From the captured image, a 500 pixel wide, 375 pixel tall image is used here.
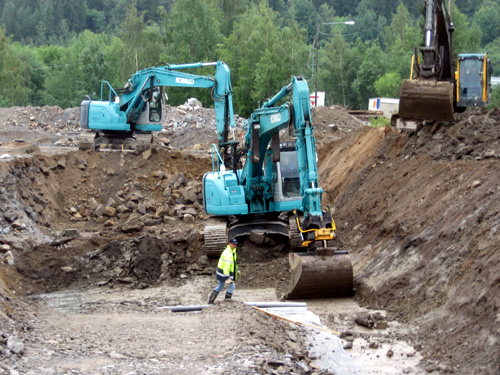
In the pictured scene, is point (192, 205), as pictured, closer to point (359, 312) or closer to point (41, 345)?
point (359, 312)

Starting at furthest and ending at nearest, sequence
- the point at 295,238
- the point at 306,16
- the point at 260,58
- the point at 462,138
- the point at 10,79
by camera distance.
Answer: the point at 306,16 → the point at 10,79 → the point at 260,58 → the point at 462,138 → the point at 295,238

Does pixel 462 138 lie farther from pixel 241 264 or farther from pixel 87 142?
pixel 87 142

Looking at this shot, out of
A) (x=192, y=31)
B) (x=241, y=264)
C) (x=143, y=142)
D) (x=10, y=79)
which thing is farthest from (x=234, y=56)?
(x=241, y=264)

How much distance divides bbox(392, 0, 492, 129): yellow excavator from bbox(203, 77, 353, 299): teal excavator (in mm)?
3515

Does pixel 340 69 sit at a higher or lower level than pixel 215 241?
higher

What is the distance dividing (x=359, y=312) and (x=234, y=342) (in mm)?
3069

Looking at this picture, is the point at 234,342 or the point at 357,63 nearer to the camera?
the point at 234,342

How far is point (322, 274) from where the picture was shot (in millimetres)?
12031

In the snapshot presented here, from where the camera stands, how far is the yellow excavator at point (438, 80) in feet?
55.1

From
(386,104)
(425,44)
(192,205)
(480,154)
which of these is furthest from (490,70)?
(386,104)

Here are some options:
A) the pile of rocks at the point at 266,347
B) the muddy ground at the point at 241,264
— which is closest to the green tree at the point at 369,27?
the muddy ground at the point at 241,264

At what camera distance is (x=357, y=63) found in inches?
2470

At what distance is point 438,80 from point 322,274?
9111 millimetres

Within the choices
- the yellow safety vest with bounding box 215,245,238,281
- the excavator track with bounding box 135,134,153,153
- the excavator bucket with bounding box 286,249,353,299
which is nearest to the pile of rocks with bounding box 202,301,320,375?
the yellow safety vest with bounding box 215,245,238,281
